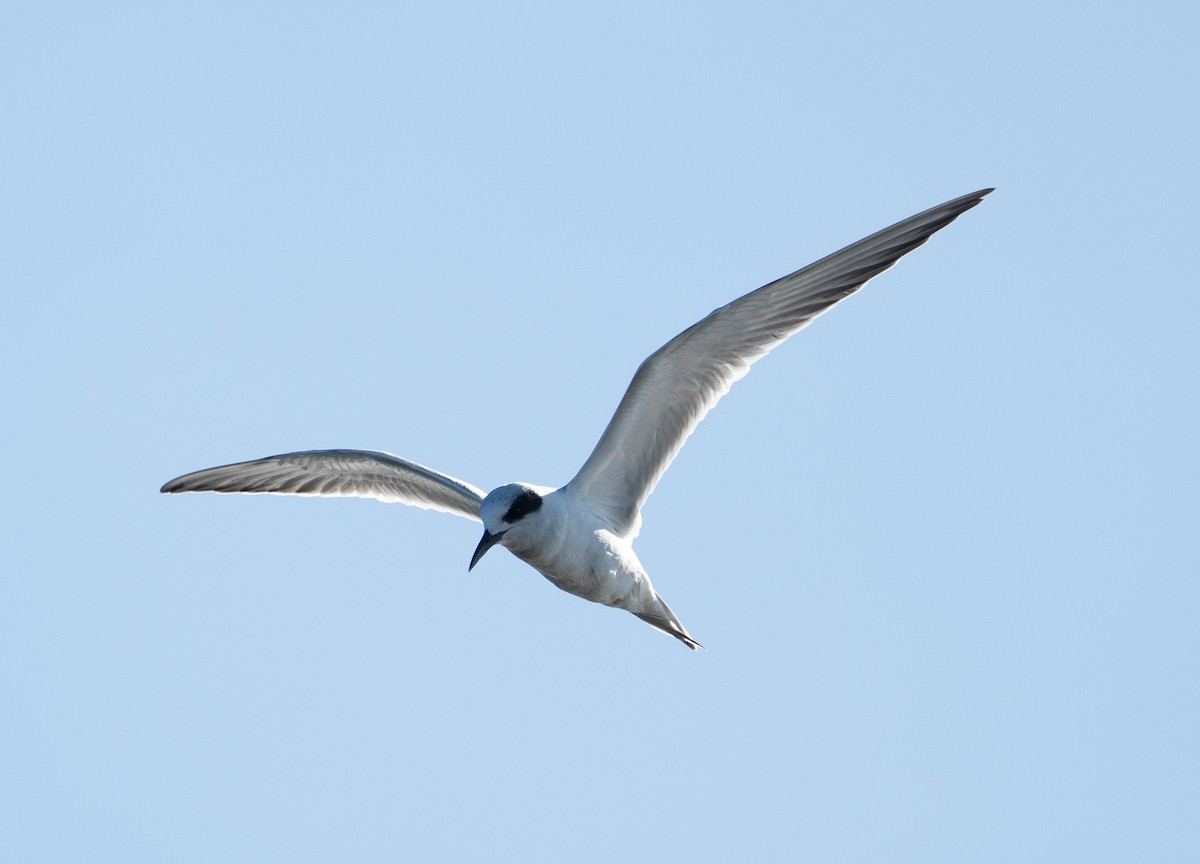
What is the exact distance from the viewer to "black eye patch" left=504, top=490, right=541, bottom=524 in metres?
10.0

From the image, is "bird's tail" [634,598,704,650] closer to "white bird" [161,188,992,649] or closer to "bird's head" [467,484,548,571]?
"white bird" [161,188,992,649]

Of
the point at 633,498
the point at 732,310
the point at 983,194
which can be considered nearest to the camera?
the point at 983,194

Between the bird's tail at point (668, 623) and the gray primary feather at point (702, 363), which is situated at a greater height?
the gray primary feather at point (702, 363)

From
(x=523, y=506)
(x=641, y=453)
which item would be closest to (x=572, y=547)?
(x=523, y=506)

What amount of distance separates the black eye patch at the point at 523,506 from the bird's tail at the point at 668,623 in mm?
1937

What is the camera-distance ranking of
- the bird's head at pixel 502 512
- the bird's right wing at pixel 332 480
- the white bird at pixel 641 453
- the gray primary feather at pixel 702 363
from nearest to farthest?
the bird's head at pixel 502 512 → the white bird at pixel 641 453 → the gray primary feather at pixel 702 363 → the bird's right wing at pixel 332 480

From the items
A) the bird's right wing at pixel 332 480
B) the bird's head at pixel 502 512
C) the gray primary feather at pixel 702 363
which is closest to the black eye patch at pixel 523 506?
the bird's head at pixel 502 512

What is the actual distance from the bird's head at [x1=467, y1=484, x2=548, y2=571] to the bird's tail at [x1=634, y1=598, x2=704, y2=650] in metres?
2.03

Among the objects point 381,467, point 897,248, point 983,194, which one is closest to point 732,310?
point 897,248

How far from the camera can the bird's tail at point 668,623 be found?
462 inches

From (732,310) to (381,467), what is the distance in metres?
3.52

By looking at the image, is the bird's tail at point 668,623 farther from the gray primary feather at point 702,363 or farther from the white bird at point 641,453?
the gray primary feather at point 702,363

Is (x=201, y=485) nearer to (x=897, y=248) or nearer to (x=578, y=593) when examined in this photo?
(x=578, y=593)

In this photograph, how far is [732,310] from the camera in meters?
10.8
